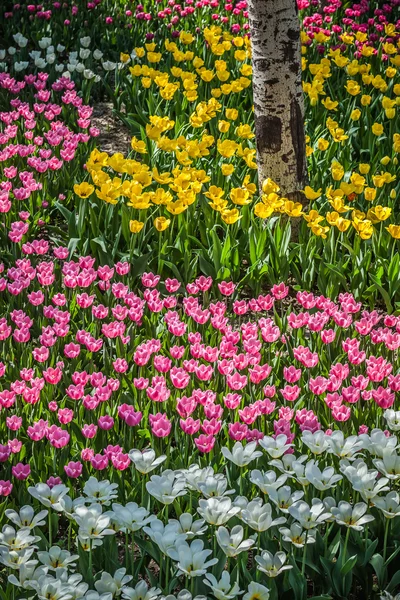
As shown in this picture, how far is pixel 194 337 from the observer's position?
2.95 metres

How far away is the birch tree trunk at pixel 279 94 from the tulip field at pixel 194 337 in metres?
0.15

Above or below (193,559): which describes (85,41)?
above

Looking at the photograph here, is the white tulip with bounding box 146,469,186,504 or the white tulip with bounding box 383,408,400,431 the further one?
the white tulip with bounding box 383,408,400,431

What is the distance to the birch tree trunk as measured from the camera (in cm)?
430

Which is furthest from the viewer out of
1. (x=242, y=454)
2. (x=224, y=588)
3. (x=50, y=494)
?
(x=242, y=454)

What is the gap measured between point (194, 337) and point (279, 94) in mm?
1928

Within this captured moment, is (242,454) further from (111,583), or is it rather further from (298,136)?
(298,136)

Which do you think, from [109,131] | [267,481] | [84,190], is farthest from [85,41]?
[267,481]

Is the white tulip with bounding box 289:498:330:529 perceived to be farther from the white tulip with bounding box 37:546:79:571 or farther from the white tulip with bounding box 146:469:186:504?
the white tulip with bounding box 37:546:79:571

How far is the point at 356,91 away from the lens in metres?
5.36

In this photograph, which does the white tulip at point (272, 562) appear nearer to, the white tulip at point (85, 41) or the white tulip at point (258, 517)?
the white tulip at point (258, 517)

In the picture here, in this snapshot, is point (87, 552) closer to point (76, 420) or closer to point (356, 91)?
point (76, 420)

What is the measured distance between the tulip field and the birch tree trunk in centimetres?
15

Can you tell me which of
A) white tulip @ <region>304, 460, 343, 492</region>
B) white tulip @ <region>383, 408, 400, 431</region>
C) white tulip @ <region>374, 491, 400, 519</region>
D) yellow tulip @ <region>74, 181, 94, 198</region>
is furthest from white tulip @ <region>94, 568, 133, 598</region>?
yellow tulip @ <region>74, 181, 94, 198</region>
